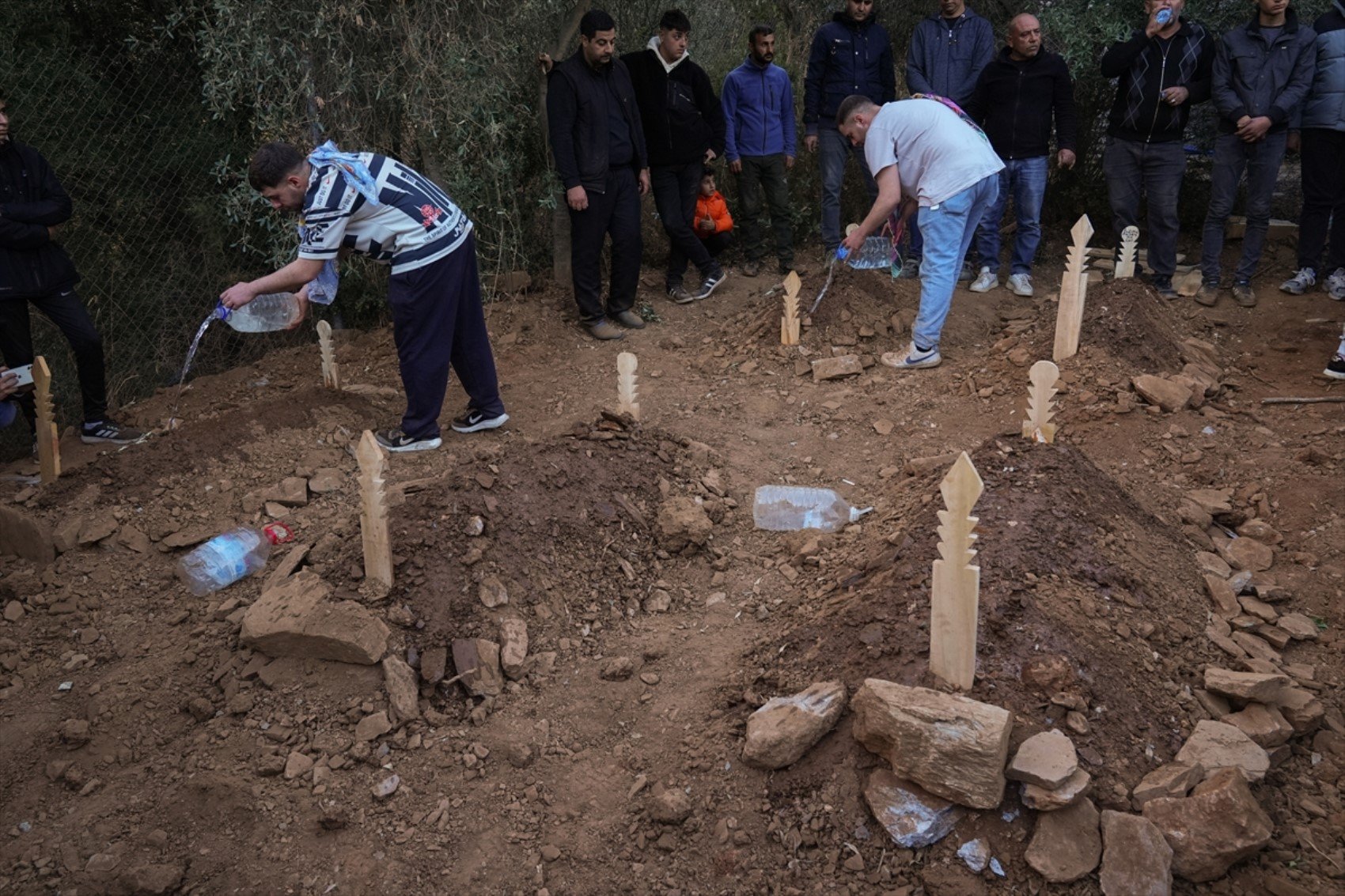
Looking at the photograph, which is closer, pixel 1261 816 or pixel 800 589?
pixel 1261 816

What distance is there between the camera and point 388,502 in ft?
14.6

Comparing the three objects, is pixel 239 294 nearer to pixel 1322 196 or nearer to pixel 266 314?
pixel 266 314

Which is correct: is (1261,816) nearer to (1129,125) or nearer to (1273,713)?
(1273,713)

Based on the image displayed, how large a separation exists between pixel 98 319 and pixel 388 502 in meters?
3.94

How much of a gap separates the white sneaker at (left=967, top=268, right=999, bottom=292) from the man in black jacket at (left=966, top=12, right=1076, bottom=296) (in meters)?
0.41

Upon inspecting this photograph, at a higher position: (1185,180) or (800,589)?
(1185,180)

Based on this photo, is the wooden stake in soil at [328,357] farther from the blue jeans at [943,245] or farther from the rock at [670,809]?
the rock at [670,809]

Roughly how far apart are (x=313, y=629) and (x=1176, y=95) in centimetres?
610

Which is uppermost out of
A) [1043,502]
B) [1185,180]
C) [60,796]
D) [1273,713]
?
[1185,180]

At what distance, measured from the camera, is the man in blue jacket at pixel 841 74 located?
23.9 feet

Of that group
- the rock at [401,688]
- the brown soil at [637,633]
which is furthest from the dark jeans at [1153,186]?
the rock at [401,688]

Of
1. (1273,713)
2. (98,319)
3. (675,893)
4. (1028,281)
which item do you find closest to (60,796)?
(675,893)

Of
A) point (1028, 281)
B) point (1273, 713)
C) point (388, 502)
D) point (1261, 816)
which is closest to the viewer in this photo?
point (1261, 816)

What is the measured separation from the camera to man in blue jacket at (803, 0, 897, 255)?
287 inches
